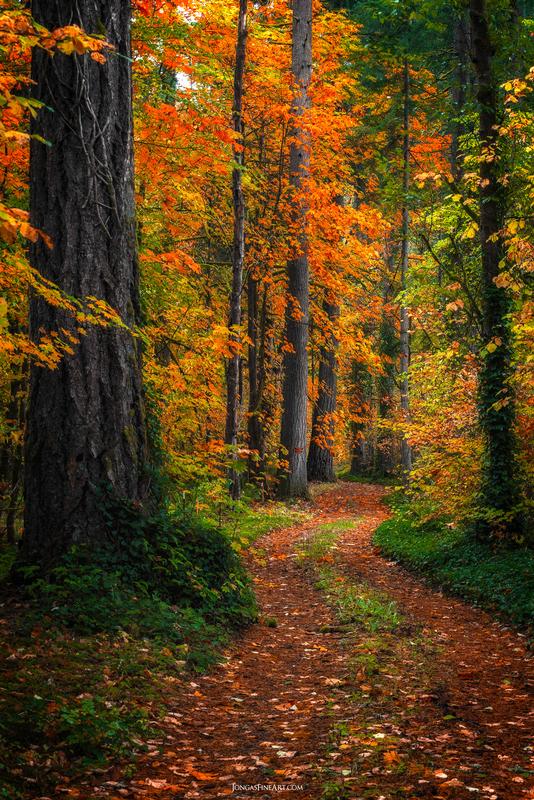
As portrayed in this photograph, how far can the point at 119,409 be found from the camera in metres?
6.84

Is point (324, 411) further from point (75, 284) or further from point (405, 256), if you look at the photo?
point (75, 284)

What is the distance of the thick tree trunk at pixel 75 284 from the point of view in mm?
6508

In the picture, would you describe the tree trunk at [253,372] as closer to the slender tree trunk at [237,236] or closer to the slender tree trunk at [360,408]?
the slender tree trunk at [237,236]

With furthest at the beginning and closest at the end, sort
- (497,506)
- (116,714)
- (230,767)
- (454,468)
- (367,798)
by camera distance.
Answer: (454,468), (497,506), (116,714), (230,767), (367,798)

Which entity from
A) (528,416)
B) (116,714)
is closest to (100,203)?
(116,714)

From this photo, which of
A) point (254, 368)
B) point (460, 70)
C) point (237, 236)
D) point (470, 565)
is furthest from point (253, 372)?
point (460, 70)

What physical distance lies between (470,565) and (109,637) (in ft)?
19.0

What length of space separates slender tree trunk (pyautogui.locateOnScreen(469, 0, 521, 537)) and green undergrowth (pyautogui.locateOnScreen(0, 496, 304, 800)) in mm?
4021

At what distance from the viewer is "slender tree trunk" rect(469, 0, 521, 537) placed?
9.73m

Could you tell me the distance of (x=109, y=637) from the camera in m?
5.61

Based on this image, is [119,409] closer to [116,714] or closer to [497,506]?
[116,714]

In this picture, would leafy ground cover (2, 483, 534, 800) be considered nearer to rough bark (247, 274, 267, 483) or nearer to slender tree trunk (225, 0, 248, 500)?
slender tree trunk (225, 0, 248, 500)

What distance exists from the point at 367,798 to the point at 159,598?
3.41 m

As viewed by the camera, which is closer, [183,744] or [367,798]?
[367,798]
